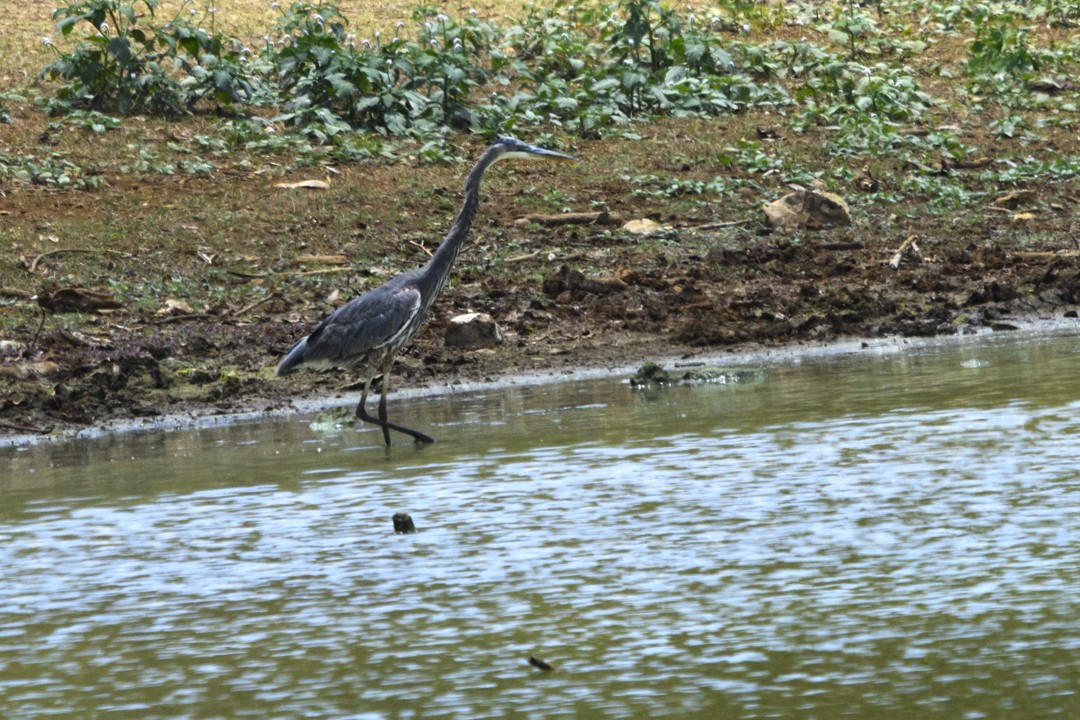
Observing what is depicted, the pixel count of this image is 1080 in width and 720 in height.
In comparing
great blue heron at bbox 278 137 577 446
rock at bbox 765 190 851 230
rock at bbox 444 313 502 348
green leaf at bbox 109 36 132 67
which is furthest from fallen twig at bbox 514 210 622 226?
green leaf at bbox 109 36 132 67

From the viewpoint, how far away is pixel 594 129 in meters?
17.4

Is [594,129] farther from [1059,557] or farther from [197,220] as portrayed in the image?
[1059,557]

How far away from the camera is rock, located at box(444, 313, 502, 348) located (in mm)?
12273

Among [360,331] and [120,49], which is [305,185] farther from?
[360,331]

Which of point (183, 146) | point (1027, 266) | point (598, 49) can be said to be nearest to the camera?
point (1027, 266)

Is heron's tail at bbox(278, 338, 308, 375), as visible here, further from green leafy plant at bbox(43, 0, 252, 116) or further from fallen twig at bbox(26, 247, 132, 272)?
green leafy plant at bbox(43, 0, 252, 116)

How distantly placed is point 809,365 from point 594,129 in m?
6.21

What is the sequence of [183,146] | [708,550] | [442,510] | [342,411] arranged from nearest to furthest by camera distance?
[708,550]
[442,510]
[342,411]
[183,146]

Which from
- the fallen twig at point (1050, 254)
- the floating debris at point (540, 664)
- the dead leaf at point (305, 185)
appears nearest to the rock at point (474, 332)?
the dead leaf at point (305, 185)

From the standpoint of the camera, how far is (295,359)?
1021cm

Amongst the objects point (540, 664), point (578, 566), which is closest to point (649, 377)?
point (578, 566)

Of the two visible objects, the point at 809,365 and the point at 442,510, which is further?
the point at 809,365

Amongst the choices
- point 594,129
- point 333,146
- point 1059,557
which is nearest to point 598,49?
point 594,129

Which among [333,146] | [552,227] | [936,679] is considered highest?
[333,146]
